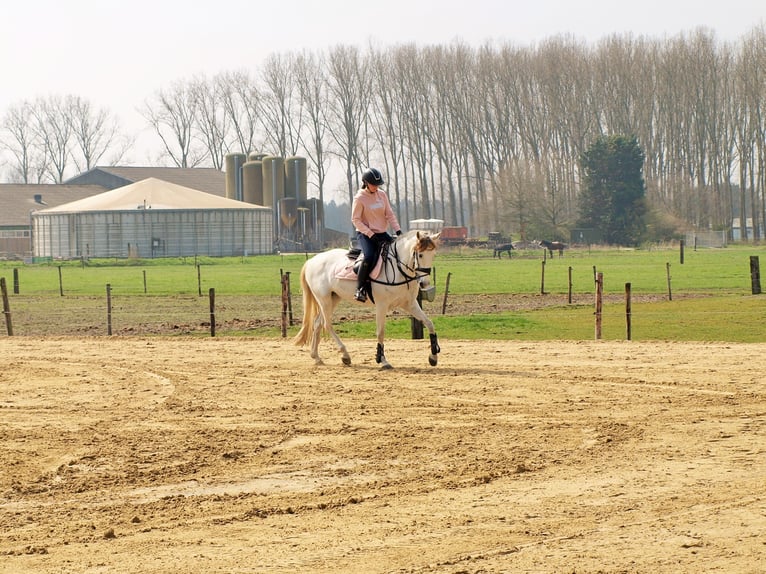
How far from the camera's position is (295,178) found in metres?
101

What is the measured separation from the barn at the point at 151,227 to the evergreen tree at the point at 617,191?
2565 centimetres

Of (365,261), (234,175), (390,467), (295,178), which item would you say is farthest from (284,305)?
(234,175)

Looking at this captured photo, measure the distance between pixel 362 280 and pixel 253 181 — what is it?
8444 cm

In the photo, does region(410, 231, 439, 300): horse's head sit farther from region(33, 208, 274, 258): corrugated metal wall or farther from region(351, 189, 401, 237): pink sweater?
region(33, 208, 274, 258): corrugated metal wall

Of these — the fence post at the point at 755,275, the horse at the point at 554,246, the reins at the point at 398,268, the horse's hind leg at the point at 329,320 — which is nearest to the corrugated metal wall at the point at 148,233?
the horse at the point at 554,246

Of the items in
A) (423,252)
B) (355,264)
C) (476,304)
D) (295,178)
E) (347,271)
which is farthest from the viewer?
(295,178)

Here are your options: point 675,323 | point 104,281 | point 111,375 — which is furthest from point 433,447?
point 104,281

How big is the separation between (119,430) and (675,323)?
56.9 ft

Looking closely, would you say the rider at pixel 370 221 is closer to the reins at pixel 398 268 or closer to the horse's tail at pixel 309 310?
the reins at pixel 398 268

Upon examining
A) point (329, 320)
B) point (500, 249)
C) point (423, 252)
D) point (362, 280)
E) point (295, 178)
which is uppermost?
point (295, 178)

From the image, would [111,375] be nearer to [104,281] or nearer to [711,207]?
[104,281]

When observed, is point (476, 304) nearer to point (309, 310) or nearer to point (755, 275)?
point (755, 275)

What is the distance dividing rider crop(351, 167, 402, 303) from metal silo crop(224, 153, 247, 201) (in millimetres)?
86843

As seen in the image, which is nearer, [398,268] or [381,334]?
[398,268]
